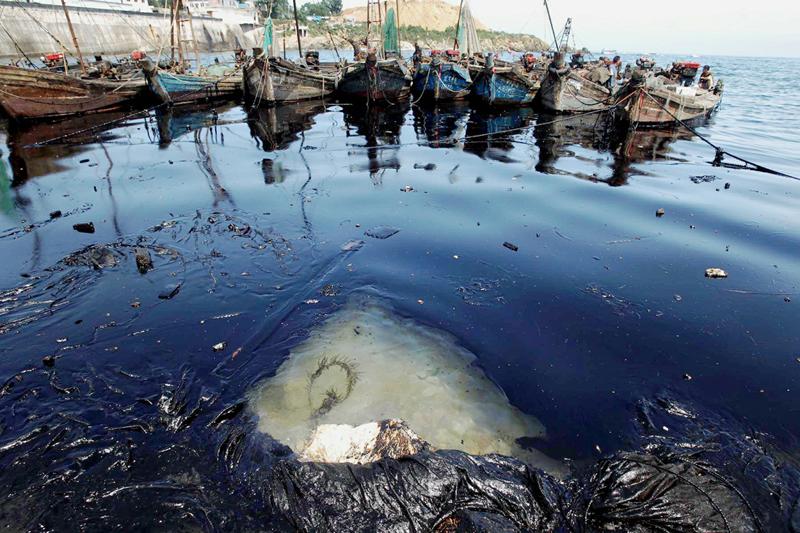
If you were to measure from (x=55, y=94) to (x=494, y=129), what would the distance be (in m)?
17.9

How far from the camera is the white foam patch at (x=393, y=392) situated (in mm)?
3959

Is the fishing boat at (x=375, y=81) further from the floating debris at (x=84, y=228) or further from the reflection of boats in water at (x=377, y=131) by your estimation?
the floating debris at (x=84, y=228)

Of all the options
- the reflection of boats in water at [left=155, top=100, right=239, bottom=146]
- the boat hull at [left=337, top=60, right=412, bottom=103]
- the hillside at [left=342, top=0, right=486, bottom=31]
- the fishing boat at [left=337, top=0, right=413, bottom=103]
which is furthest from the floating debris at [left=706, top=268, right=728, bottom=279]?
the hillside at [left=342, top=0, right=486, bottom=31]

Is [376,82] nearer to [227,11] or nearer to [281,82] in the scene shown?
[281,82]

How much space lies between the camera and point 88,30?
45219 mm

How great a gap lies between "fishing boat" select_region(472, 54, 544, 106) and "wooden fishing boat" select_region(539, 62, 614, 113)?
0.96m

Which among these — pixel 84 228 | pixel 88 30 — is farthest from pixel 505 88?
pixel 88 30

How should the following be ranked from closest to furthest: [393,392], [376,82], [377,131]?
[393,392] < [377,131] < [376,82]

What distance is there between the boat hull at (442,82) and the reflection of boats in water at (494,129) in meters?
1.64

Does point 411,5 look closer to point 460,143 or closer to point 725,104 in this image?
point 725,104

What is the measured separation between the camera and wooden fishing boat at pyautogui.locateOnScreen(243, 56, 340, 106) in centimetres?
2062

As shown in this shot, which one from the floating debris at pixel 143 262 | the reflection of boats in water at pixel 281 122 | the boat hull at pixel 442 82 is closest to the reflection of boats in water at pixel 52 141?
the reflection of boats in water at pixel 281 122

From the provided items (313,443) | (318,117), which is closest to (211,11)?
(318,117)

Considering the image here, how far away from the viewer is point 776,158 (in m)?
13.8
